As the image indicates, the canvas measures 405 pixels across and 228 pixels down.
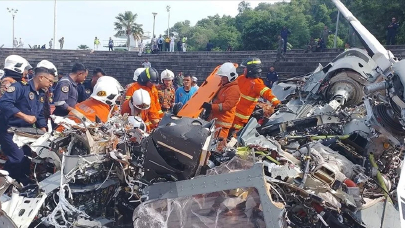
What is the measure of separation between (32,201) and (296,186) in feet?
7.25

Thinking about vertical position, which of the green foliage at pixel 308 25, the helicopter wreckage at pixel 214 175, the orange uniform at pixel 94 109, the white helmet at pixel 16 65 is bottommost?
the helicopter wreckage at pixel 214 175

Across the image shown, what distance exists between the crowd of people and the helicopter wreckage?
0.27 metres

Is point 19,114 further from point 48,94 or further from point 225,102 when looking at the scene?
point 225,102

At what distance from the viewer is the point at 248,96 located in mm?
6465

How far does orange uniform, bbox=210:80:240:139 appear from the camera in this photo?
6004mm

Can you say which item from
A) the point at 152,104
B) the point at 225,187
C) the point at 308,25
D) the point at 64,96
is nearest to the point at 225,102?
the point at 152,104

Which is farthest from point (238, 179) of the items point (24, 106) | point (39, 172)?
point (24, 106)

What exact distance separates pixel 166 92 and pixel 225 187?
518 centimetres

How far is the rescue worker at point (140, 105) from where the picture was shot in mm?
5680

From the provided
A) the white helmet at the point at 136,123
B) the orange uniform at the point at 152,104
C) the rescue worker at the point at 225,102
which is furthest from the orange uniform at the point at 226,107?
the white helmet at the point at 136,123

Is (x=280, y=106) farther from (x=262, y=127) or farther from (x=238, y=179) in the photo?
(x=238, y=179)

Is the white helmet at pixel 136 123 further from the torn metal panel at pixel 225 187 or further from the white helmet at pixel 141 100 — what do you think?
the torn metal panel at pixel 225 187

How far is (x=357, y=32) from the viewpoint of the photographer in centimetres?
502

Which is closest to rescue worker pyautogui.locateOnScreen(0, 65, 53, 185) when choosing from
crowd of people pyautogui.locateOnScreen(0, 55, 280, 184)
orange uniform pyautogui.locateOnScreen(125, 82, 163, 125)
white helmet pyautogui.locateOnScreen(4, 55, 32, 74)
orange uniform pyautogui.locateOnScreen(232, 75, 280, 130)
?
crowd of people pyautogui.locateOnScreen(0, 55, 280, 184)
